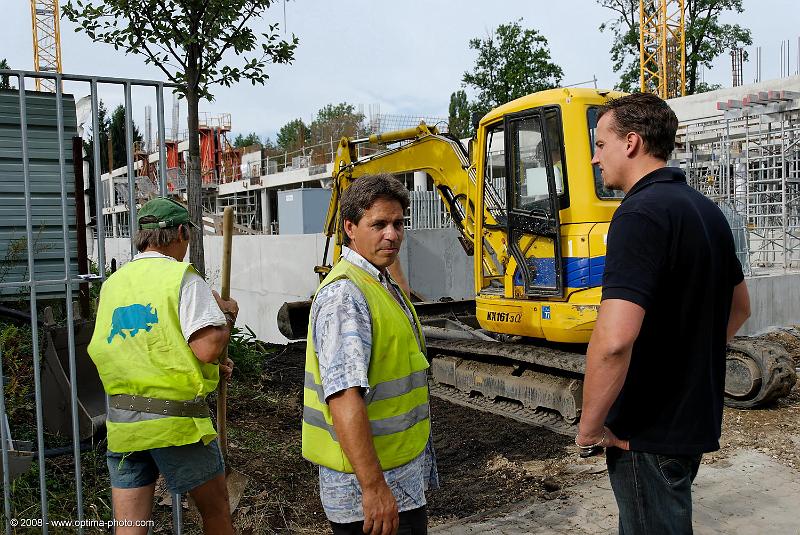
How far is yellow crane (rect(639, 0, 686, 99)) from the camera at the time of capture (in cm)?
3581

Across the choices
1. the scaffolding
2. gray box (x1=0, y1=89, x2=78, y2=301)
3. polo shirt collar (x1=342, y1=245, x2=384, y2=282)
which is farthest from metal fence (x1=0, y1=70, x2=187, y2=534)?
the scaffolding

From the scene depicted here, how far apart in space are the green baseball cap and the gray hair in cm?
2

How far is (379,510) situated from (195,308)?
112cm

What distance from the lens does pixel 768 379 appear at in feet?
23.0

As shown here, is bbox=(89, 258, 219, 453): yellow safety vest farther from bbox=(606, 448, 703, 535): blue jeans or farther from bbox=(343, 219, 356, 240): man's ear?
bbox=(606, 448, 703, 535): blue jeans

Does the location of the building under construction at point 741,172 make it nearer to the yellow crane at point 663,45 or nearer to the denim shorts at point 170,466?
the denim shorts at point 170,466

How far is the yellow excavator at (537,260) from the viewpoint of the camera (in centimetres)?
671

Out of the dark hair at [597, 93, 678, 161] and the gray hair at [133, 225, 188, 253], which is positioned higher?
the dark hair at [597, 93, 678, 161]

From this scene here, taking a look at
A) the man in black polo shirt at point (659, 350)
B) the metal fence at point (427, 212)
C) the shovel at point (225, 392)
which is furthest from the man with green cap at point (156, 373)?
the metal fence at point (427, 212)

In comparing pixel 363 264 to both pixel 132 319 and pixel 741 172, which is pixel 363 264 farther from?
pixel 741 172

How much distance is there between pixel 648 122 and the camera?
2484 millimetres

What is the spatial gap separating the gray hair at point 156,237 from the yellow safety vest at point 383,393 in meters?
0.90

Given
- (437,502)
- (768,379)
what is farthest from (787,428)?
(437,502)

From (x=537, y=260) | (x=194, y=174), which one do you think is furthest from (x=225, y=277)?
(x=537, y=260)
